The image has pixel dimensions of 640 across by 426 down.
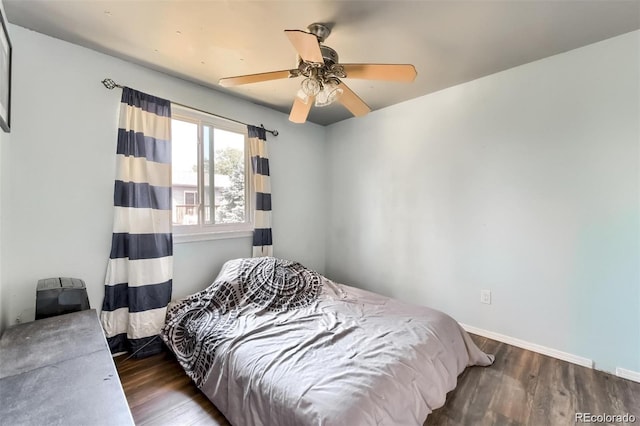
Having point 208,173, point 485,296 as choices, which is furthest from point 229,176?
point 485,296

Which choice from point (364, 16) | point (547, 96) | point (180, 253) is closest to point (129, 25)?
point (364, 16)

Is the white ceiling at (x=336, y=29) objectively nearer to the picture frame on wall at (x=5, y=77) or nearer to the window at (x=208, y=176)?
the picture frame on wall at (x=5, y=77)

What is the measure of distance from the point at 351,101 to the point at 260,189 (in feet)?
5.02

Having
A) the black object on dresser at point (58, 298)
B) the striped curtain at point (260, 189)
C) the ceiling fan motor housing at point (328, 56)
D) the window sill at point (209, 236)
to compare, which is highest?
the ceiling fan motor housing at point (328, 56)

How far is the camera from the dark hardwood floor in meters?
1.59

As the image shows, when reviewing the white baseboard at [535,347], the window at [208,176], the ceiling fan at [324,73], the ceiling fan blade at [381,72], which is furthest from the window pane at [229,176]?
the white baseboard at [535,347]

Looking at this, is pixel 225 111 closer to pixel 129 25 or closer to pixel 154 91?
pixel 154 91

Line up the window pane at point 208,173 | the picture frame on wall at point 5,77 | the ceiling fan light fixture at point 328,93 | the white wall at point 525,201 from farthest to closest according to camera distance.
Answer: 1. the window pane at point 208,173
2. the white wall at point 525,201
3. the ceiling fan light fixture at point 328,93
4. the picture frame on wall at point 5,77

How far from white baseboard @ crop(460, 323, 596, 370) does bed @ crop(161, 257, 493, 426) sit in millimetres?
466

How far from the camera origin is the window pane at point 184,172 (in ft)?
8.39

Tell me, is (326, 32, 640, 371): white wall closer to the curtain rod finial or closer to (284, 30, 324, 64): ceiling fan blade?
(284, 30, 324, 64): ceiling fan blade

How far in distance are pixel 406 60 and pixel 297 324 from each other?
2214 mm

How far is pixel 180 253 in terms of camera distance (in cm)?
255

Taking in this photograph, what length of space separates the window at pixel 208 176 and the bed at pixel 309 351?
1.82 ft
